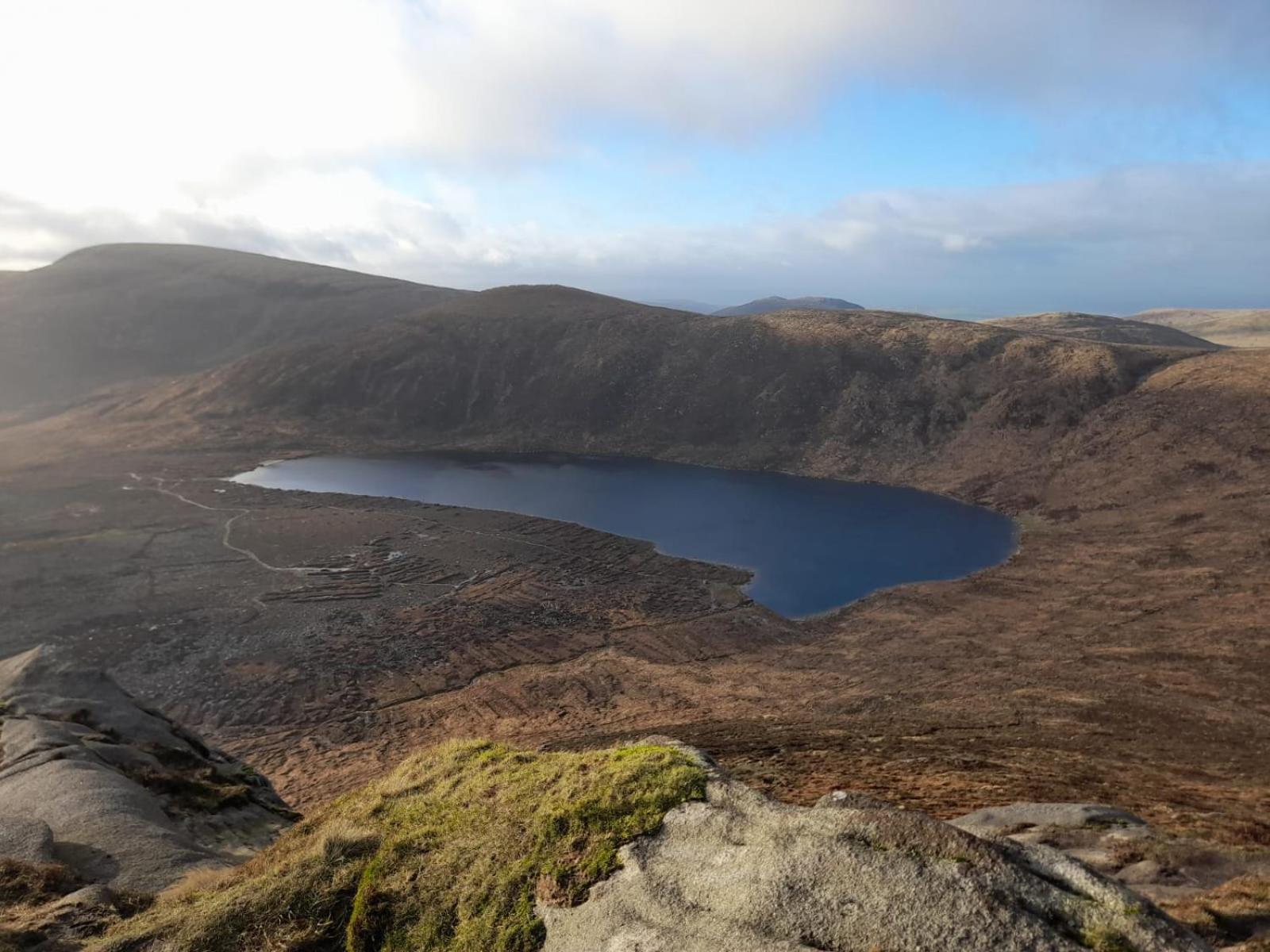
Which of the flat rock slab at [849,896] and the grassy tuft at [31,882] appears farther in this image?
the grassy tuft at [31,882]

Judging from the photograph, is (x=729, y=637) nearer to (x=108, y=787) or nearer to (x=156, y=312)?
(x=108, y=787)

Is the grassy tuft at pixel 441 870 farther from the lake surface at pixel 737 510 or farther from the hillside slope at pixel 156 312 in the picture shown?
the hillside slope at pixel 156 312

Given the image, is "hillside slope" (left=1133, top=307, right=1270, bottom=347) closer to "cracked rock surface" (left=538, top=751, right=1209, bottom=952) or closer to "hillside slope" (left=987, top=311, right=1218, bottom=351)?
"hillside slope" (left=987, top=311, right=1218, bottom=351)

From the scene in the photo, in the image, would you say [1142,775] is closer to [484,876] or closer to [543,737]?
[484,876]

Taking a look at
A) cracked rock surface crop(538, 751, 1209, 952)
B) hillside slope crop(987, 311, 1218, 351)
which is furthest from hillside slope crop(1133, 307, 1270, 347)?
cracked rock surface crop(538, 751, 1209, 952)

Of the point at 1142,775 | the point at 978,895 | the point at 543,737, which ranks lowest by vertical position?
the point at 543,737

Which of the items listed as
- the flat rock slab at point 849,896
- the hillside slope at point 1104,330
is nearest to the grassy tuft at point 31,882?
the flat rock slab at point 849,896

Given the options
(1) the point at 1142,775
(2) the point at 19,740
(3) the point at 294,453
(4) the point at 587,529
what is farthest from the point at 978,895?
(3) the point at 294,453
